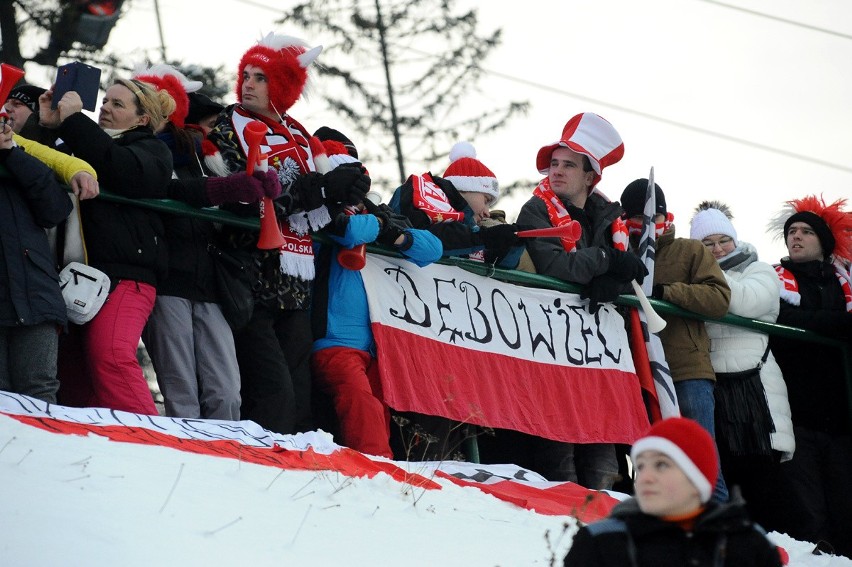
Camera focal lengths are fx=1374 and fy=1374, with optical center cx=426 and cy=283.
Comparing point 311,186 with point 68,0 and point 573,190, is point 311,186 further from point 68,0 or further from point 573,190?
point 68,0

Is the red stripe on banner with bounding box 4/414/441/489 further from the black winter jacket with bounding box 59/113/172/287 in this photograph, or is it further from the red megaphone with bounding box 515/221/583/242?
the red megaphone with bounding box 515/221/583/242

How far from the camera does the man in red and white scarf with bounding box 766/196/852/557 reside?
29.3 feet

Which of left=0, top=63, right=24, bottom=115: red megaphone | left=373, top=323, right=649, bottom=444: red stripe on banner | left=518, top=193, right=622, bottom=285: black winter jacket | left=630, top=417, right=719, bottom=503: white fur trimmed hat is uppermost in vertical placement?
left=0, top=63, right=24, bottom=115: red megaphone

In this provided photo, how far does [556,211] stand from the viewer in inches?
342

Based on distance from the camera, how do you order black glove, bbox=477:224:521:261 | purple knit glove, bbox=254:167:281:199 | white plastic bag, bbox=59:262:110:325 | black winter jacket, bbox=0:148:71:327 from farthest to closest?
black glove, bbox=477:224:521:261
purple knit glove, bbox=254:167:281:199
white plastic bag, bbox=59:262:110:325
black winter jacket, bbox=0:148:71:327

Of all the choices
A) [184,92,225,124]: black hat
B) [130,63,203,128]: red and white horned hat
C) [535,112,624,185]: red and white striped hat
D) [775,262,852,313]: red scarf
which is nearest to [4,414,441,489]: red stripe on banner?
[130,63,203,128]: red and white horned hat

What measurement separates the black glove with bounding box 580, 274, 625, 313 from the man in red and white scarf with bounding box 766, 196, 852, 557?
1465 millimetres

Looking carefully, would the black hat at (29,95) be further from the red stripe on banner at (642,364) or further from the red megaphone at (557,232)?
the red stripe on banner at (642,364)

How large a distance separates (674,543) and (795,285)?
6025 mm

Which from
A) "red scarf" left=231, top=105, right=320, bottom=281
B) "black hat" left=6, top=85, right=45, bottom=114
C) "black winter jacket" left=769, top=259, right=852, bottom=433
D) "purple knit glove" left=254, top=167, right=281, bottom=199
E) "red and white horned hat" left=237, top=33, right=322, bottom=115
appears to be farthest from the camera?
"black winter jacket" left=769, top=259, right=852, bottom=433

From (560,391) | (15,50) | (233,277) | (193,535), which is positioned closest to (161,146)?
(233,277)

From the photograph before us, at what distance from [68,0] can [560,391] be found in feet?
33.3

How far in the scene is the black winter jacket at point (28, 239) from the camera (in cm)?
594

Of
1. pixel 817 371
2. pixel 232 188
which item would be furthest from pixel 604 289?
pixel 232 188
